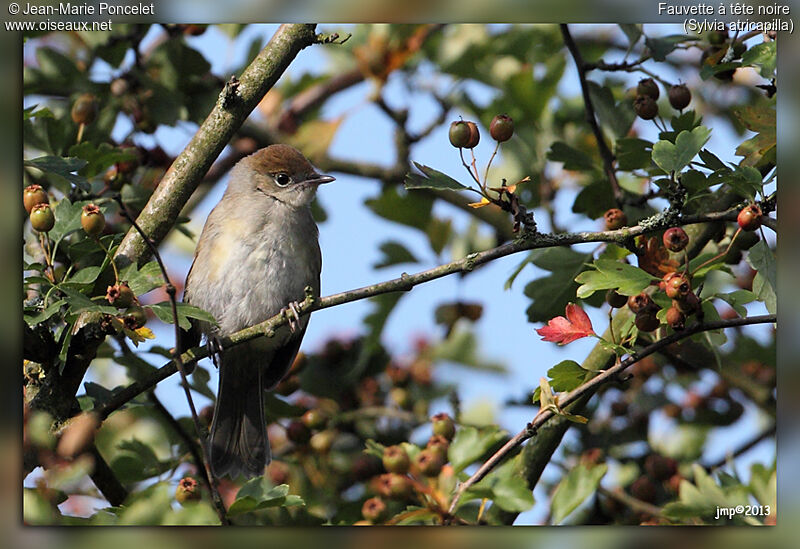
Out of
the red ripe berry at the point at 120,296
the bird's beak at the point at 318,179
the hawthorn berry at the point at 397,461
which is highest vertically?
the bird's beak at the point at 318,179

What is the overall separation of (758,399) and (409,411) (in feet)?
4.79

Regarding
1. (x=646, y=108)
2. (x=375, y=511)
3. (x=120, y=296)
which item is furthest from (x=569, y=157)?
(x=120, y=296)

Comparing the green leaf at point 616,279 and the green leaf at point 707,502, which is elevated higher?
the green leaf at point 616,279

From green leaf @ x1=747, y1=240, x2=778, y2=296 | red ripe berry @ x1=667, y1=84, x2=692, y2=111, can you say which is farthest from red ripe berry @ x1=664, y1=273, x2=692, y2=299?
red ripe berry @ x1=667, y1=84, x2=692, y2=111

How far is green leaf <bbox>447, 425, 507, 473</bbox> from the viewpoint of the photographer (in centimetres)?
276

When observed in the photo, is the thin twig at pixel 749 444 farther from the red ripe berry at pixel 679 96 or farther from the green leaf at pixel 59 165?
the green leaf at pixel 59 165

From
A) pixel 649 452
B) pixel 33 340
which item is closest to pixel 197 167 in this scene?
pixel 33 340

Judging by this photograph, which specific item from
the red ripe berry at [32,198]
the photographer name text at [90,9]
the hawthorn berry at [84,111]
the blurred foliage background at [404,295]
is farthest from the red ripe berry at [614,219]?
the hawthorn berry at [84,111]

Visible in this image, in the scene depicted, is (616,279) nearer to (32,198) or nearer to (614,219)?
(614,219)

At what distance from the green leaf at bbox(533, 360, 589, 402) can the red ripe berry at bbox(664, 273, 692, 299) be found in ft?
1.06

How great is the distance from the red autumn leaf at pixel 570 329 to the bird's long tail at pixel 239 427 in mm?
1613

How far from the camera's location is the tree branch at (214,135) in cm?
286

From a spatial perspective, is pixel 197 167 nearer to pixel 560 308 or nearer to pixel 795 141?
pixel 560 308

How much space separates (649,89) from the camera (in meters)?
3.27
